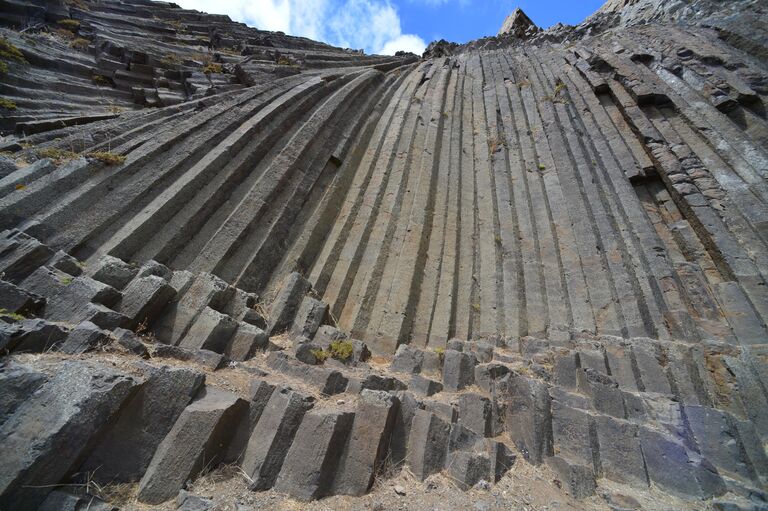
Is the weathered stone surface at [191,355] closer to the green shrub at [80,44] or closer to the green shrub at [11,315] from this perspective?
the green shrub at [11,315]

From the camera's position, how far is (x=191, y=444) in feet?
10.1

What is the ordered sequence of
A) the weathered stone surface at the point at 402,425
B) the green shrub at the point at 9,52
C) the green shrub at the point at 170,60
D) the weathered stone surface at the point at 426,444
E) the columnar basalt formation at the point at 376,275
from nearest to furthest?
the columnar basalt formation at the point at 376,275 < the weathered stone surface at the point at 426,444 < the weathered stone surface at the point at 402,425 < the green shrub at the point at 9,52 < the green shrub at the point at 170,60

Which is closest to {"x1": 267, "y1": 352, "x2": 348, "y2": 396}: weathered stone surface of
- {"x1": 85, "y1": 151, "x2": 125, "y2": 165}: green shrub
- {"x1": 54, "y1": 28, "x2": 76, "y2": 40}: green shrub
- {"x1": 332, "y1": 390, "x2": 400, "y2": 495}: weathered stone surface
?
{"x1": 332, "y1": 390, "x2": 400, "y2": 495}: weathered stone surface

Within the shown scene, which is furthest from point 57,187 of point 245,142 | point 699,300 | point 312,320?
point 699,300

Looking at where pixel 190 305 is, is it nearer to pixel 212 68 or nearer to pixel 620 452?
pixel 620 452

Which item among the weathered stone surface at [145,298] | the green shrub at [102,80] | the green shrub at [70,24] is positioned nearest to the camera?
the weathered stone surface at [145,298]

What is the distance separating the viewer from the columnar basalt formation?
10.7ft

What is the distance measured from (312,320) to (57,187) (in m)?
4.21

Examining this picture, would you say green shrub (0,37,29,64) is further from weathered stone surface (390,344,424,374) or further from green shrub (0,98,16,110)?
weathered stone surface (390,344,424,374)

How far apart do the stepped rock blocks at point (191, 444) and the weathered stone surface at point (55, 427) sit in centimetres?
51

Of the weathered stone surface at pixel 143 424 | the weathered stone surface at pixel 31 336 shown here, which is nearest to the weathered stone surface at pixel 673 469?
the weathered stone surface at pixel 143 424

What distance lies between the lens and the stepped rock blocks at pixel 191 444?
9.36 ft

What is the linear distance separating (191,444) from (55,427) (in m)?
0.97

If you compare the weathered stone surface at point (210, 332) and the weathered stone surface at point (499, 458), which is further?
the weathered stone surface at point (210, 332)
